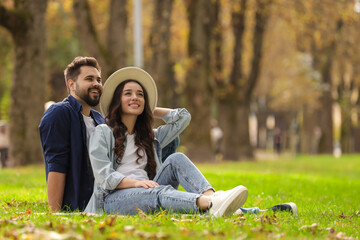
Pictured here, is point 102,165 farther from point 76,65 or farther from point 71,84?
point 76,65

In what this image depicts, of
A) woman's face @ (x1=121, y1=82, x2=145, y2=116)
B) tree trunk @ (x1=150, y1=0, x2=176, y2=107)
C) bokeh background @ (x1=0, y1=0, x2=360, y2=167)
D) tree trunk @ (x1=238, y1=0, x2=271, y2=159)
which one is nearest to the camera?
woman's face @ (x1=121, y1=82, x2=145, y2=116)

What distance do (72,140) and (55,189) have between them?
535 millimetres

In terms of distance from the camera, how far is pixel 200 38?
20.0 metres

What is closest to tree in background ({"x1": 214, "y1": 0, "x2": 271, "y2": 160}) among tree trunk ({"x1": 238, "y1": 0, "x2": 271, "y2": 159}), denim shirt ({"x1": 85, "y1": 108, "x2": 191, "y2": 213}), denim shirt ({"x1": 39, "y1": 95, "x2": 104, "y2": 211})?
tree trunk ({"x1": 238, "y1": 0, "x2": 271, "y2": 159})

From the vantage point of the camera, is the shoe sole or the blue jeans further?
the blue jeans

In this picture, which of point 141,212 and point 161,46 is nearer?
point 141,212

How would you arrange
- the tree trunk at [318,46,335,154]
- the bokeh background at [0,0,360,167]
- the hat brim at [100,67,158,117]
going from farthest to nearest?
the tree trunk at [318,46,335,154], the bokeh background at [0,0,360,167], the hat brim at [100,67,158,117]

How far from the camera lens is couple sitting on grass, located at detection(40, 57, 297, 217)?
575 cm

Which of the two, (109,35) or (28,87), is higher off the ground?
(109,35)

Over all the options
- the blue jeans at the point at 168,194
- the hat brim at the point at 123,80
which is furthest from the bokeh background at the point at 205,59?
the blue jeans at the point at 168,194

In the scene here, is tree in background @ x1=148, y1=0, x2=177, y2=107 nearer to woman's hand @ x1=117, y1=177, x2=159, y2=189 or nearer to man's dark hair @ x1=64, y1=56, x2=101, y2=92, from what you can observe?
man's dark hair @ x1=64, y1=56, x2=101, y2=92

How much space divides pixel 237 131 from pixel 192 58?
19.0ft

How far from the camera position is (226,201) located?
5.54m

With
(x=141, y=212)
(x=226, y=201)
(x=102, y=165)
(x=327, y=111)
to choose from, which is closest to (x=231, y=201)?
(x=226, y=201)
